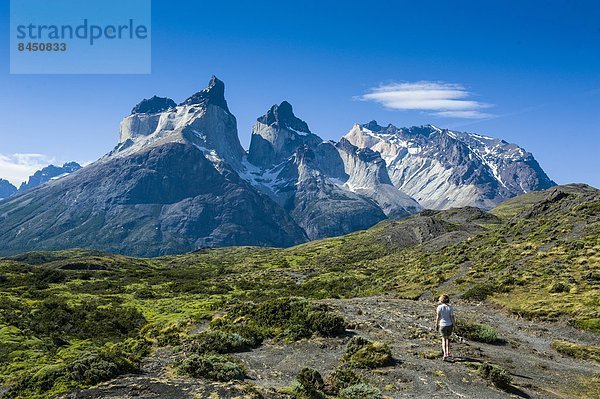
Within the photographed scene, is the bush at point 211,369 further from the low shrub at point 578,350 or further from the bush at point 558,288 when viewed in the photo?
the bush at point 558,288

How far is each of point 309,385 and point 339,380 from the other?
195 cm

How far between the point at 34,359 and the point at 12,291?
42.0 meters

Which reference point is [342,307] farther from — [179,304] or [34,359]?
[179,304]

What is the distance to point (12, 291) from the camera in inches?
2670

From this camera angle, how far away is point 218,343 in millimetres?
24250

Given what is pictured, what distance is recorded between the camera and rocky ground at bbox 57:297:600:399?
16391 mm

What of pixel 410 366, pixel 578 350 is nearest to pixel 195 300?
pixel 410 366

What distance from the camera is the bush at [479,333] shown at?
26391 millimetres

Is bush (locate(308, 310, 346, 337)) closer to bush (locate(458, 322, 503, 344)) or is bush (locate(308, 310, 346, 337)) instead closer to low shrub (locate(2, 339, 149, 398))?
bush (locate(458, 322, 503, 344))

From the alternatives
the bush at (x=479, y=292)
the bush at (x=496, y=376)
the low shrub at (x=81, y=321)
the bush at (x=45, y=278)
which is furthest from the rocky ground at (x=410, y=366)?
the bush at (x=45, y=278)

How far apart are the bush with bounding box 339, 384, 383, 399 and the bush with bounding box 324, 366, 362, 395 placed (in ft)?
2.35

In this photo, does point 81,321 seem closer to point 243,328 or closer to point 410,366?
point 243,328

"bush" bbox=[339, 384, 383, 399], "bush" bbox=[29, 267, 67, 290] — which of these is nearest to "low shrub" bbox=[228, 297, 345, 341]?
"bush" bbox=[339, 384, 383, 399]

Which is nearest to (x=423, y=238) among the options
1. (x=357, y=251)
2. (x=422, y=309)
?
(x=357, y=251)
